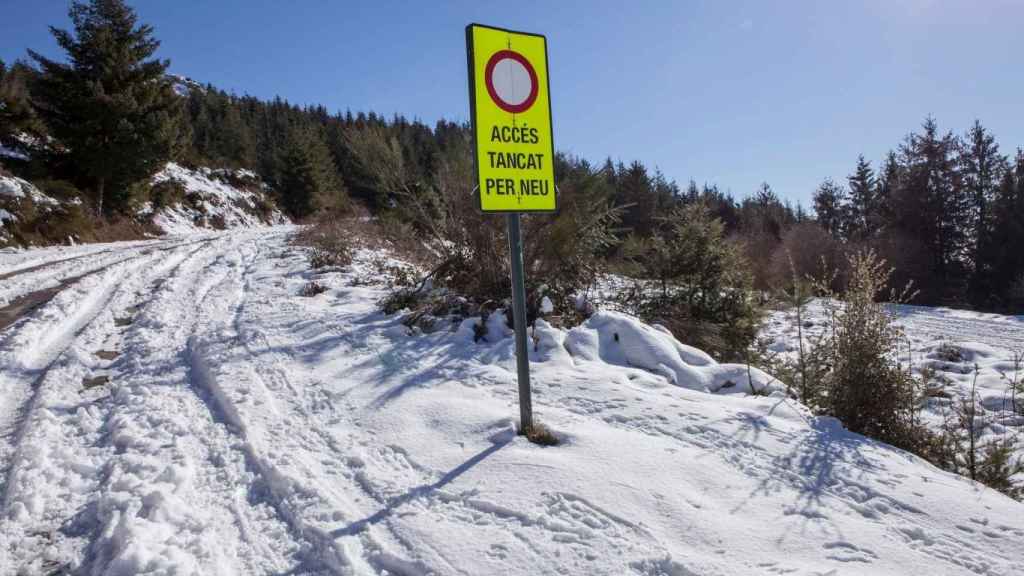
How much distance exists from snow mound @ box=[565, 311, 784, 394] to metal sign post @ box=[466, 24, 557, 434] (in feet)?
6.56

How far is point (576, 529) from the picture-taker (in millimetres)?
2221

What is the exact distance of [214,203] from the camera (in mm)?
30438

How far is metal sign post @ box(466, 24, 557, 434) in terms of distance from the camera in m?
2.71

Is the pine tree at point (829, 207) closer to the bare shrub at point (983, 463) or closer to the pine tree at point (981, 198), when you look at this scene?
the pine tree at point (981, 198)

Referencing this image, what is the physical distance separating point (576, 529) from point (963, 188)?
3598 cm

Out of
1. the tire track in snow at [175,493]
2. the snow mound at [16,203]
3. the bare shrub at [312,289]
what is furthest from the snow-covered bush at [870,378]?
the snow mound at [16,203]

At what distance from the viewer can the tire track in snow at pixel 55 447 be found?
2.23 m

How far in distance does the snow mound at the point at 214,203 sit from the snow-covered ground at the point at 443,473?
23.8 metres

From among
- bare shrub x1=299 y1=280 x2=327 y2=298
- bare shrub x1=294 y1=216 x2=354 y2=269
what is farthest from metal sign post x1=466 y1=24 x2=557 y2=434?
bare shrub x1=294 y1=216 x2=354 y2=269

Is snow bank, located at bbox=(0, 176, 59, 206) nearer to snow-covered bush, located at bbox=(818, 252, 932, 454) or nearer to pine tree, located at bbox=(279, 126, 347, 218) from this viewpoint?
snow-covered bush, located at bbox=(818, 252, 932, 454)

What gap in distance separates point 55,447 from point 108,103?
2100 centimetres

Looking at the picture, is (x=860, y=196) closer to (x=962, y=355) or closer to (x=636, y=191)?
(x=636, y=191)

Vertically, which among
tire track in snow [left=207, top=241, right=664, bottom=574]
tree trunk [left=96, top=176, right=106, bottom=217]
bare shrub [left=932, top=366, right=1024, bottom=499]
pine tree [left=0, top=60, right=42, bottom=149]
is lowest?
bare shrub [left=932, top=366, right=1024, bottom=499]

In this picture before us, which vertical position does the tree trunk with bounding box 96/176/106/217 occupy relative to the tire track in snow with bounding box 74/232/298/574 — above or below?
above
